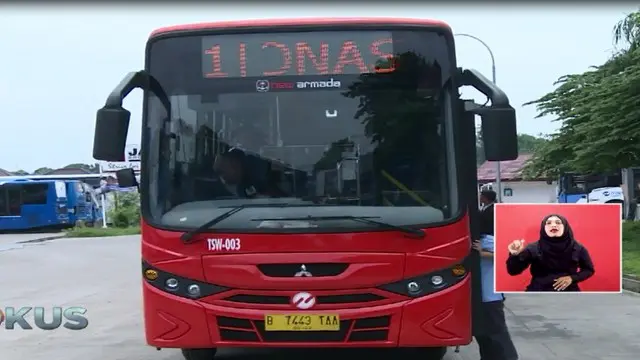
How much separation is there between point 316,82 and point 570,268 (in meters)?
2.51

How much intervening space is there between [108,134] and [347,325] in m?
2.32

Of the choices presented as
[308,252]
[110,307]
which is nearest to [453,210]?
[308,252]

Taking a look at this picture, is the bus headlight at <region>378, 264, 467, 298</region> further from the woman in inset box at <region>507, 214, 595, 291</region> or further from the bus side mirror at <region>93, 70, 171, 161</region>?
the bus side mirror at <region>93, 70, 171, 161</region>

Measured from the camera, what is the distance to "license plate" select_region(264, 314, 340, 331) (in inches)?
251

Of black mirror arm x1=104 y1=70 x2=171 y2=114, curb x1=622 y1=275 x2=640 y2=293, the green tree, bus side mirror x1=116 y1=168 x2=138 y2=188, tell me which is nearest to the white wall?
the green tree

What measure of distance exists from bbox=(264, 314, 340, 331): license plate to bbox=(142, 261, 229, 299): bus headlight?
43cm

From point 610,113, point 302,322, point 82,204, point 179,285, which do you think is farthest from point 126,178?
point 82,204

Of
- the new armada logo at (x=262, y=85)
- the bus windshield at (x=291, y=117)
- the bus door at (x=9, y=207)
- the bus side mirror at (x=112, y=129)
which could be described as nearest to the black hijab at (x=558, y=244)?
the bus windshield at (x=291, y=117)

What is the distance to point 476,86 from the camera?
6.85m

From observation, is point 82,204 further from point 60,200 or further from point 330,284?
point 330,284

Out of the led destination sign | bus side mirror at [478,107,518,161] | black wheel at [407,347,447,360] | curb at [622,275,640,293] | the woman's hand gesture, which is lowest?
curb at [622,275,640,293]

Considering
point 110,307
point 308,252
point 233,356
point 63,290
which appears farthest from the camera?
point 63,290

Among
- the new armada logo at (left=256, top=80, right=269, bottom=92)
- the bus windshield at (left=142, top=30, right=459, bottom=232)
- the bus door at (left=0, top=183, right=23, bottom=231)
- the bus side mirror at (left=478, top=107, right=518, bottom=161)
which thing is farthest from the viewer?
the bus door at (left=0, top=183, right=23, bottom=231)

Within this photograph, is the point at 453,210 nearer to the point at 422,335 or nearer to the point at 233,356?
the point at 422,335
